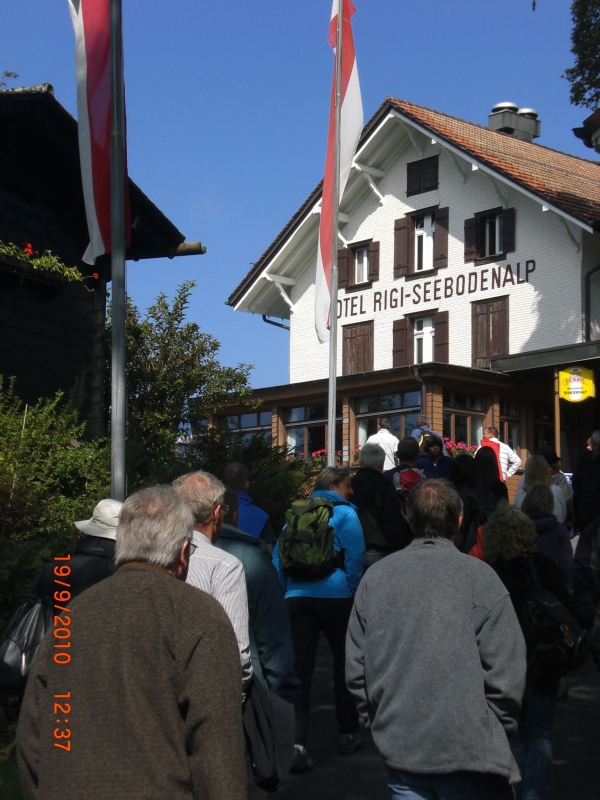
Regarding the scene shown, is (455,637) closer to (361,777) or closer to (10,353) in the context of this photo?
(361,777)

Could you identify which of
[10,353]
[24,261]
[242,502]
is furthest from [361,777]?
[10,353]

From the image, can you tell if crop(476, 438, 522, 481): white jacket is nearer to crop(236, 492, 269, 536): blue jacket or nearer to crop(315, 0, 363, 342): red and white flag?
crop(315, 0, 363, 342): red and white flag

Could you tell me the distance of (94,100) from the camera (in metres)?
7.93

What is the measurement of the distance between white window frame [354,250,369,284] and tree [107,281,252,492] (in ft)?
33.6

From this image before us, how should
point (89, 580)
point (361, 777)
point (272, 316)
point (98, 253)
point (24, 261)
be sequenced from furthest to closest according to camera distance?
1. point (272, 316)
2. point (24, 261)
3. point (98, 253)
4. point (361, 777)
5. point (89, 580)

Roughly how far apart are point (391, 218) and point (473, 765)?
96.7ft

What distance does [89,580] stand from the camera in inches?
171

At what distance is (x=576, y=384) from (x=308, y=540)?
19.0 metres

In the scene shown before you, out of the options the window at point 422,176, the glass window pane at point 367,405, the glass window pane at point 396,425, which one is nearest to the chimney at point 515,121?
the window at point 422,176

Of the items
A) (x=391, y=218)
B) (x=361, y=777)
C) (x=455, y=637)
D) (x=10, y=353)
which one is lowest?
(x=361, y=777)

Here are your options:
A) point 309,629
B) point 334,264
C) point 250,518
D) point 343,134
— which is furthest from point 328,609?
point 343,134

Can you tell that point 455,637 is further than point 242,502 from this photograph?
No

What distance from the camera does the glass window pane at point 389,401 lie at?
92.0 feet
